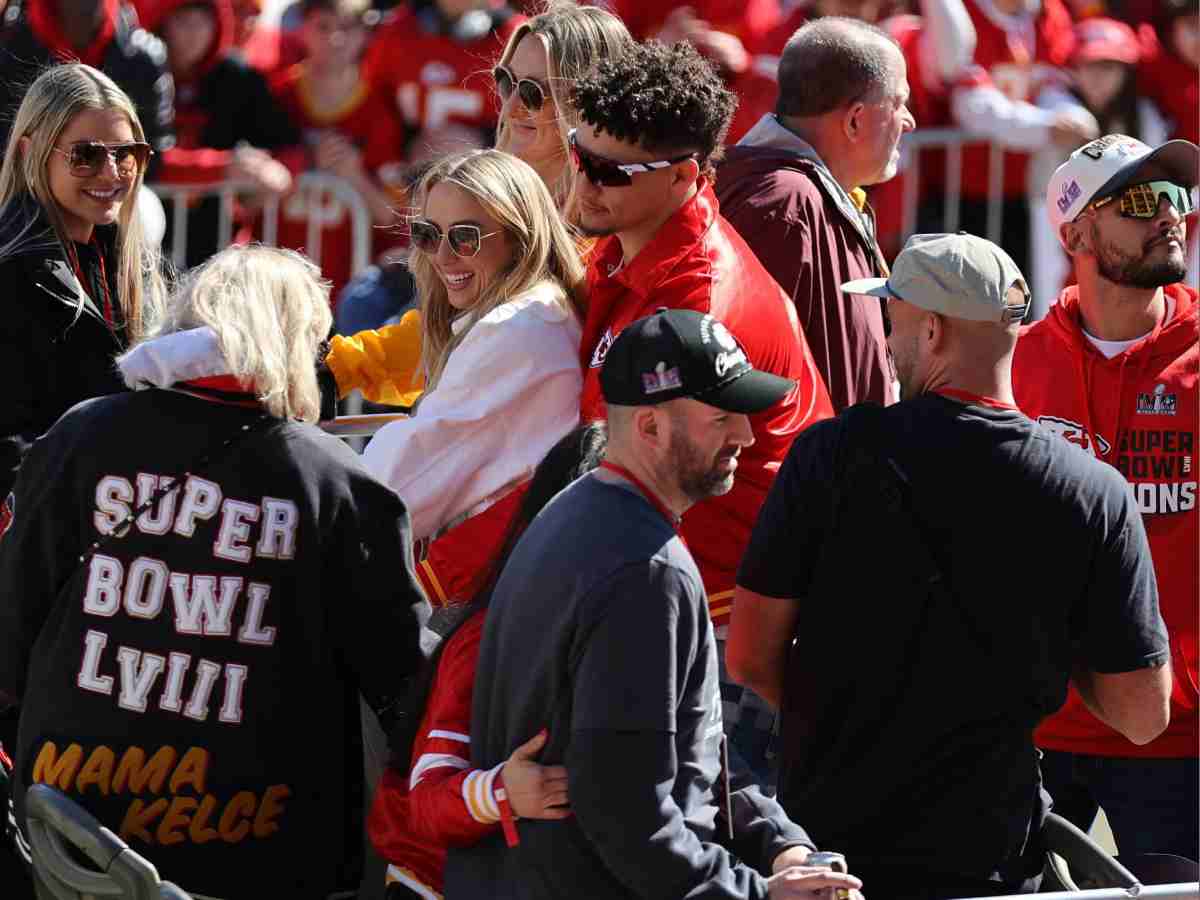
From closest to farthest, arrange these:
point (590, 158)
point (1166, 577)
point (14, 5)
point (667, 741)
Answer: point (667, 741)
point (590, 158)
point (1166, 577)
point (14, 5)

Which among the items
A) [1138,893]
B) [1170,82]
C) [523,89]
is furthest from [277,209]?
[1138,893]

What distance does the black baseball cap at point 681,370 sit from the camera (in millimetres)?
2977

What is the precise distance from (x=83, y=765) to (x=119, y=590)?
1.02 ft

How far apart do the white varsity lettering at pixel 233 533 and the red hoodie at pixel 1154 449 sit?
1854 millimetres

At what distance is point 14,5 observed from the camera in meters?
7.11

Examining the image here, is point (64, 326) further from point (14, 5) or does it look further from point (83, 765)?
point (14, 5)

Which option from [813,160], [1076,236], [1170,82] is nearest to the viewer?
[1076,236]

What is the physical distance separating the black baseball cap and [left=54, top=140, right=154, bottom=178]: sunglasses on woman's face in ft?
6.31

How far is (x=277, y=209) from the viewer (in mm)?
8609

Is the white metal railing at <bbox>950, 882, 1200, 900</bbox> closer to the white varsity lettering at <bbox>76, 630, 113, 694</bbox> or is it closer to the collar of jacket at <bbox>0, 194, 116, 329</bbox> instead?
the white varsity lettering at <bbox>76, 630, 113, 694</bbox>

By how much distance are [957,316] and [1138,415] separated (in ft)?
3.61

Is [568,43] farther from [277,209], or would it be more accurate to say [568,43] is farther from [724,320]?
[277,209]

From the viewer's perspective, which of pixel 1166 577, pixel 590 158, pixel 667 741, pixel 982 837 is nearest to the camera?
pixel 667 741

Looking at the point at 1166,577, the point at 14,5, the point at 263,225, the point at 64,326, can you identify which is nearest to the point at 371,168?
the point at 263,225
